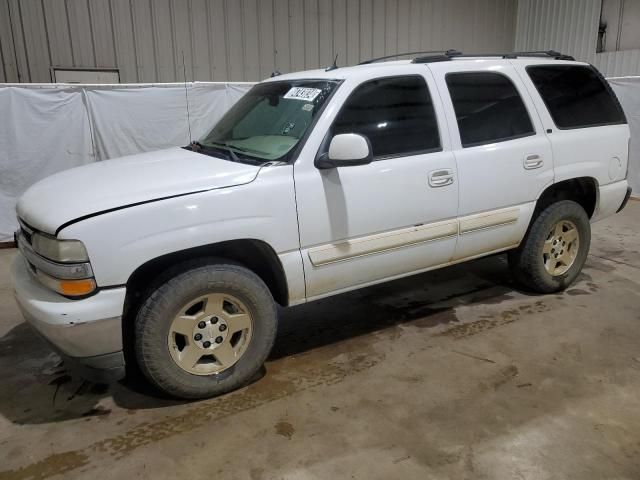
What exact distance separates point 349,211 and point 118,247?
4.51ft

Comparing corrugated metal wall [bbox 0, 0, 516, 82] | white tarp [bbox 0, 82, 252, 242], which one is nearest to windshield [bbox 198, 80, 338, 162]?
white tarp [bbox 0, 82, 252, 242]

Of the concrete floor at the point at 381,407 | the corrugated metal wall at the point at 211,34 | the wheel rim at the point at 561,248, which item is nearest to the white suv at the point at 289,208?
the wheel rim at the point at 561,248

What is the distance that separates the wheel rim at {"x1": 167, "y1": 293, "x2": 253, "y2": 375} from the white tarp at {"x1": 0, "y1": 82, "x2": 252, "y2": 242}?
188 inches

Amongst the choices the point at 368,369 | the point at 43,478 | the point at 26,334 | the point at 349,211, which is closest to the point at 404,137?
the point at 349,211

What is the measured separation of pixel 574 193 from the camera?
181 inches

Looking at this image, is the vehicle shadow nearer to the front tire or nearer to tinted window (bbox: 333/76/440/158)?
the front tire

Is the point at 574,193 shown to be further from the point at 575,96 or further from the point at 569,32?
the point at 569,32

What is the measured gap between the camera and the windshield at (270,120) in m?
3.25

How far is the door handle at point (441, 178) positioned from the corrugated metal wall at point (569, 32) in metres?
8.93

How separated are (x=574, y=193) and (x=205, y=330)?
3483mm

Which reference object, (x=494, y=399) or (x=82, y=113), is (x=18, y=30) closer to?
(x=82, y=113)

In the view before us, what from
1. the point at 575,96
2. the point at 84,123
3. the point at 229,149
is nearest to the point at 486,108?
the point at 575,96

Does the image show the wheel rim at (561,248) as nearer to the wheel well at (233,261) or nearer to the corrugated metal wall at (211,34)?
the wheel well at (233,261)

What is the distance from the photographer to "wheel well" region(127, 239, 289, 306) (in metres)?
2.88
